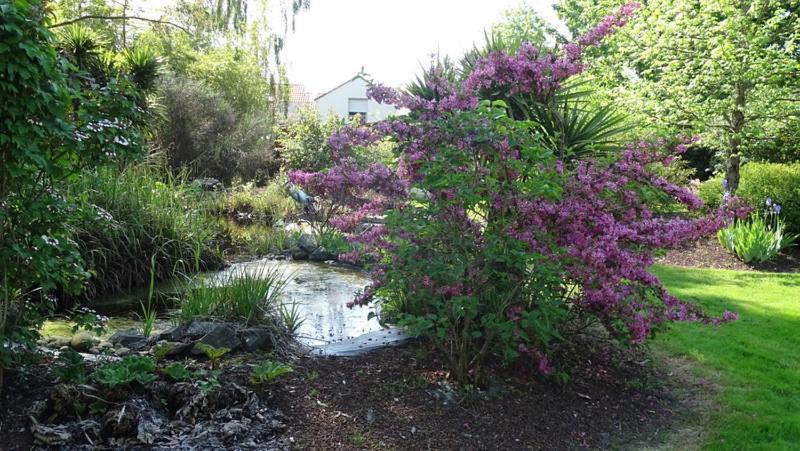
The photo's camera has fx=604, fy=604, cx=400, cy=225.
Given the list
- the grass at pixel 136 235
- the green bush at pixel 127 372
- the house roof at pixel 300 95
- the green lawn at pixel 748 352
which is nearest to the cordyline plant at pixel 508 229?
the green lawn at pixel 748 352

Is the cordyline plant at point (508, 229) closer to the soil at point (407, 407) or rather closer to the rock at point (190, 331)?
the soil at point (407, 407)

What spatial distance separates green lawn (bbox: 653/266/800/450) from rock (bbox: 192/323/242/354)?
9.65 feet

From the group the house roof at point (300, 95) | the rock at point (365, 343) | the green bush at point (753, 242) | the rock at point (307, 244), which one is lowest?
the rock at point (365, 343)

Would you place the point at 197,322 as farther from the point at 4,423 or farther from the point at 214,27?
the point at 214,27

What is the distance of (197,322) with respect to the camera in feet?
13.9

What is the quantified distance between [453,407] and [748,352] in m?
2.88

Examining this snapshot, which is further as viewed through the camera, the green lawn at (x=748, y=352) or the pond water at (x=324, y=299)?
the pond water at (x=324, y=299)

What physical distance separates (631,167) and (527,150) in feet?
2.69

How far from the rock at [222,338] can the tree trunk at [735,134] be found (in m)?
9.45

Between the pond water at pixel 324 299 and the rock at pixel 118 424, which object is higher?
the pond water at pixel 324 299

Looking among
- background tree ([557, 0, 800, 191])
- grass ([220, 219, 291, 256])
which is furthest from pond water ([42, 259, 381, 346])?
background tree ([557, 0, 800, 191])

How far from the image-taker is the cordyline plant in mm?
3326

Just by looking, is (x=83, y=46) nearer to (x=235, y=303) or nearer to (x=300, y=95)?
(x=235, y=303)

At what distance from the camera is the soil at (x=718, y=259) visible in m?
8.77
